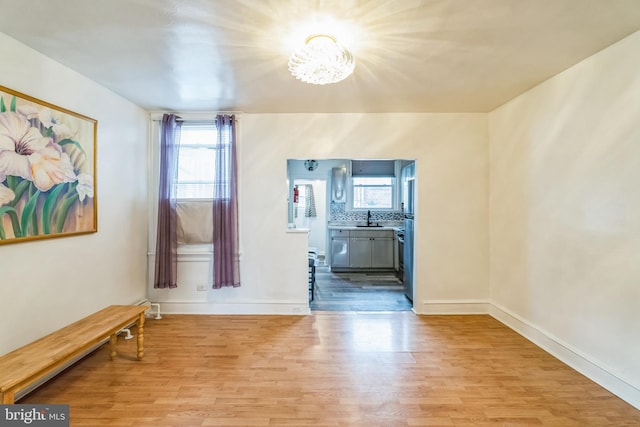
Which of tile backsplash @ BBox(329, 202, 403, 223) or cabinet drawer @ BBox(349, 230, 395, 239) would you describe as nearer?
cabinet drawer @ BBox(349, 230, 395, 239)

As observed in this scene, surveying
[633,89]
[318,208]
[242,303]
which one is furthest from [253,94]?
[318,208]

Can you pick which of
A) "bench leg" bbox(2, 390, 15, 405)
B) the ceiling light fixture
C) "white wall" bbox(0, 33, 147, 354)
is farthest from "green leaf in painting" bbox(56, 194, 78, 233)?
the ceiling light fixture

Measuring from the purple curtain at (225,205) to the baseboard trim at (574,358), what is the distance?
10.4 ft

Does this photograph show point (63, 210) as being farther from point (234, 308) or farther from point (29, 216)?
point (234, 308)

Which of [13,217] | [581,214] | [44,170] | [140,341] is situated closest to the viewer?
[13,217]

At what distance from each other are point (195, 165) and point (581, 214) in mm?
3877

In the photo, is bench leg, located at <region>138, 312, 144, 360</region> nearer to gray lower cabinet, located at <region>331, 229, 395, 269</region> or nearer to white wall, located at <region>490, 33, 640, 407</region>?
white wall, located at <region>490, 33, 640, 407</region>

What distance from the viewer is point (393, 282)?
16.6ft

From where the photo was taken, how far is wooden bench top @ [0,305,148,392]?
154cm

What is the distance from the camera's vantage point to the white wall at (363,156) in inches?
137

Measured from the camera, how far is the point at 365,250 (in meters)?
5.81

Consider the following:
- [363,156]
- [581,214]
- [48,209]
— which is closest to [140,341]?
[48,209]

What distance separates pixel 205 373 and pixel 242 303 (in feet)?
4.17

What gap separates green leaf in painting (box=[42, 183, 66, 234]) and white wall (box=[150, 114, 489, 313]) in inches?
58.1
